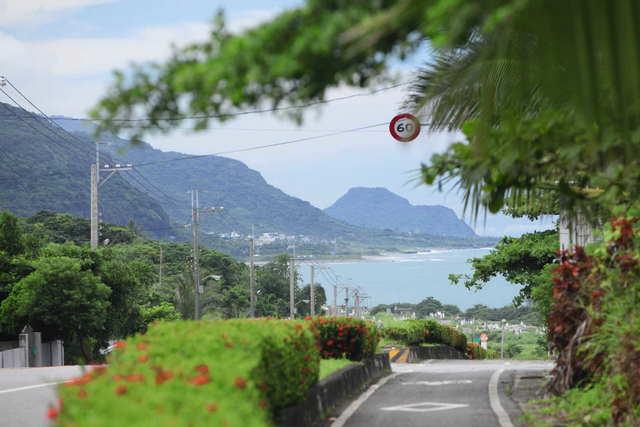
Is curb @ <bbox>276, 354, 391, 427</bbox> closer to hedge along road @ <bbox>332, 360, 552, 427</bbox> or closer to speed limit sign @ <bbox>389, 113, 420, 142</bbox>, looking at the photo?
hedge along road @ <bbox>332, 360, 552, 427</bbox>

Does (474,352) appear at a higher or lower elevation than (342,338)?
lower

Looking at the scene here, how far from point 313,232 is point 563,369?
16044cm

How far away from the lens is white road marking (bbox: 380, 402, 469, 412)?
1495cm

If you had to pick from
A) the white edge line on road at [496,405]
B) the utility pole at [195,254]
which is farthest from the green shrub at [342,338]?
the utility pole at [195,254]

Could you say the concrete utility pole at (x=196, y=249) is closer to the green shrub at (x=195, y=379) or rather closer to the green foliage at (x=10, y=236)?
the green foliage at (x=10, y=236)

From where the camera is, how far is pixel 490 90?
9.27m

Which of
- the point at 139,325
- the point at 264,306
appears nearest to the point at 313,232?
the point at 264,306

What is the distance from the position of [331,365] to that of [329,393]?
268 centimetres

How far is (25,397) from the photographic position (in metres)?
17.3

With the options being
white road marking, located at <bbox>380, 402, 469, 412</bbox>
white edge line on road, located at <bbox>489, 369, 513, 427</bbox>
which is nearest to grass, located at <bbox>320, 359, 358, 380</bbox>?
white road marking, located at <bbox>380, 402, 469, 412</bbox>

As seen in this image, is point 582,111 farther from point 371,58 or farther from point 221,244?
point 221,244

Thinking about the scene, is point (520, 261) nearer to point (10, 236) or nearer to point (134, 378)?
point (10, 236)

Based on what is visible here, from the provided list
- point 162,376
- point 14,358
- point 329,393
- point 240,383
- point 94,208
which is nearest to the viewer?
point 162,376

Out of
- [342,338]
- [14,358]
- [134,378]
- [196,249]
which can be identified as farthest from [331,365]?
[196,249]
